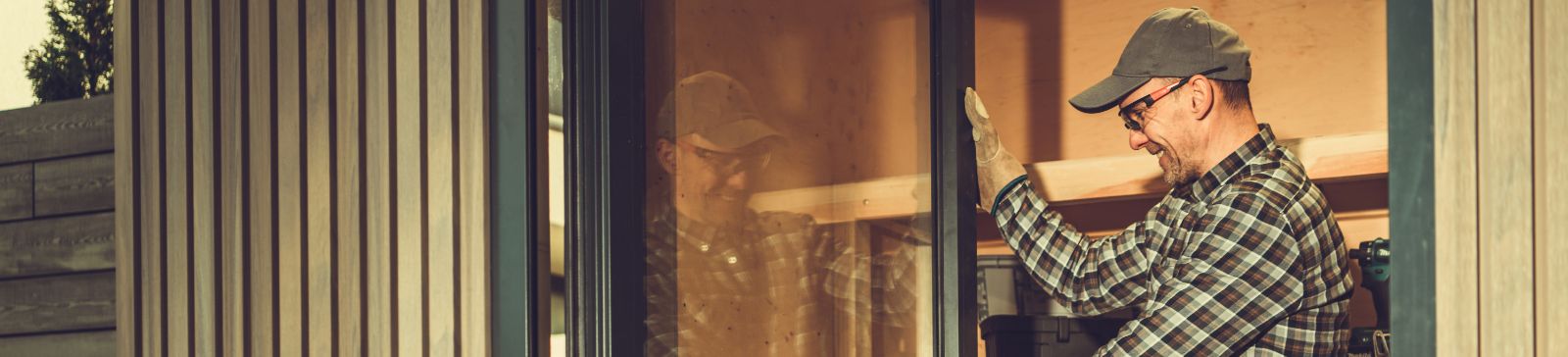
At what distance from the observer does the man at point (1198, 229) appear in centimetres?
234

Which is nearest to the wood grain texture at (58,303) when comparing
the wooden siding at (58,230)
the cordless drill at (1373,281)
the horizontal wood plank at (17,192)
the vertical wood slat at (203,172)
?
the wooden siding at (58,230)

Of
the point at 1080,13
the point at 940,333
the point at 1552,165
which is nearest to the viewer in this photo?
the point at 1552,165

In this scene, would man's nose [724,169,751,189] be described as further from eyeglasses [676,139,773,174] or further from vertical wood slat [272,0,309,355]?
vertical wood slat [272,0,309,355]

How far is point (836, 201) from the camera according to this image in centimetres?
245

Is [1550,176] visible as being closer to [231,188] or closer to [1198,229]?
[1198,229]

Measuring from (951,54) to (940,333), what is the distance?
17.0 inches

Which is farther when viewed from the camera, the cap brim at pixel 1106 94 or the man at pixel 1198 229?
the cap brim at pixel 1106 94

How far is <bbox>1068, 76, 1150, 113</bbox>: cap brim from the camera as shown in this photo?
8.55 ft

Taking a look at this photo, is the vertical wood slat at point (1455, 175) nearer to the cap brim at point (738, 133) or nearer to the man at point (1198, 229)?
the man at point (1198, 229)

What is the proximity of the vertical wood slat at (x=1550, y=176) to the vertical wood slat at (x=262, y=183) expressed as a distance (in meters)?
2.00

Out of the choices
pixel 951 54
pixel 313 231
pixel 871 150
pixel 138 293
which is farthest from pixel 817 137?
pixel 138 293

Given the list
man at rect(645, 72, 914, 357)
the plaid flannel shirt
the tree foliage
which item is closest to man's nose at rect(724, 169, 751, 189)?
man at rect(645, 72, 914, 357)

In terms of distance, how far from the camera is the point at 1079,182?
325 cm

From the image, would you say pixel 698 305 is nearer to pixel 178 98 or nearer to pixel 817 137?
pixel 817 137
